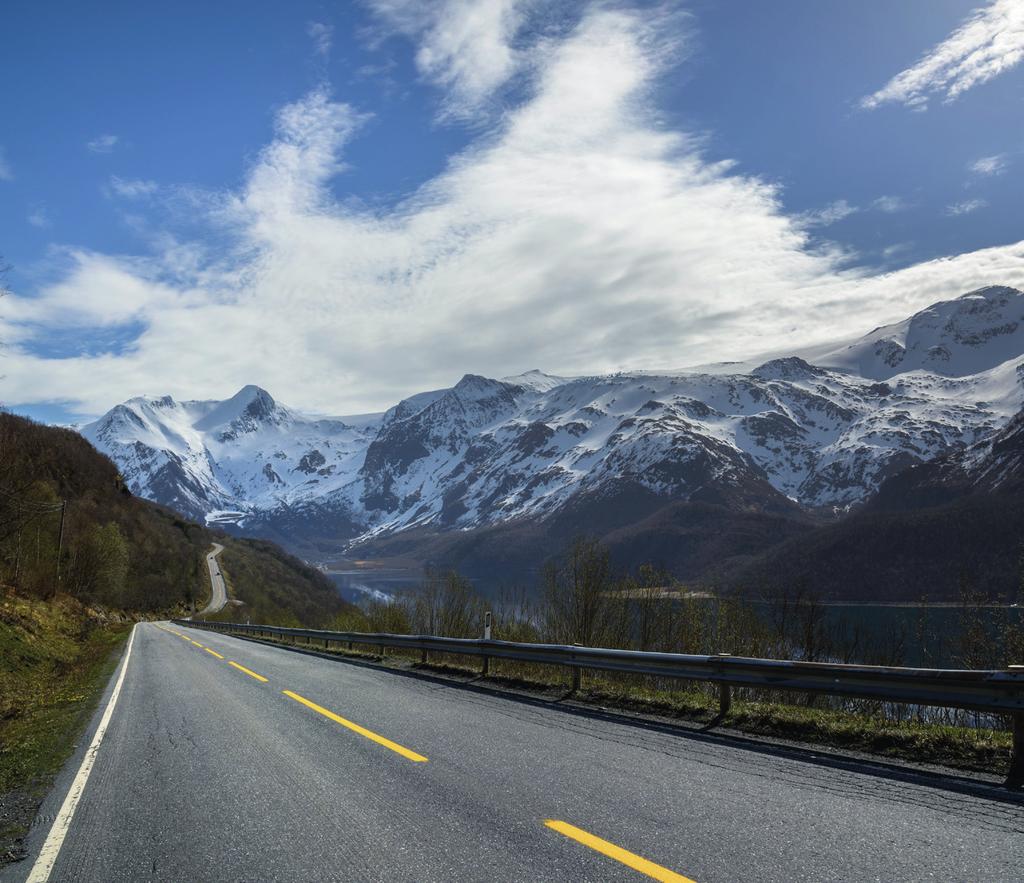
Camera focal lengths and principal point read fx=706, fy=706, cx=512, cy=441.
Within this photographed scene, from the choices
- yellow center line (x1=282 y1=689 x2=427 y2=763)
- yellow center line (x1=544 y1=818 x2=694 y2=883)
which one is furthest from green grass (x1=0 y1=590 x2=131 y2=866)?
yellow center line (x1=544 y1=818 x2=694 y2=883)

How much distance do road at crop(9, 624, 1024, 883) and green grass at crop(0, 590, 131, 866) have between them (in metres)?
0.33

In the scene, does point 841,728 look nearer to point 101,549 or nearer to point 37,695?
point 37,695

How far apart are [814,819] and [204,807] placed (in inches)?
199

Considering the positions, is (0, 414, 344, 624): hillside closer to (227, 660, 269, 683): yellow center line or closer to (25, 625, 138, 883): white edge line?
(227, 660, 269, 683): yellow center line

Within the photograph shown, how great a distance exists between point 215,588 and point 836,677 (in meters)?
120

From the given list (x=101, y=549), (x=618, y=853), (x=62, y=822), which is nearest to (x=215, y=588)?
(x=101, y=549)

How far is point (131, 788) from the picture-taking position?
7020 mm

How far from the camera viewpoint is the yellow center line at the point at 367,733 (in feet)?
25.1

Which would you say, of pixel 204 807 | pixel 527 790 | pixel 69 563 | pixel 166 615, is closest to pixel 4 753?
pixel 204 807

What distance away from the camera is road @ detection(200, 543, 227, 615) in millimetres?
98812

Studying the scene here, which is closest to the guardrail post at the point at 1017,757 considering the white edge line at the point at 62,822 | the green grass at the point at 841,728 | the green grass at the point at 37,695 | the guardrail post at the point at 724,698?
the green grass at the point at 841,728

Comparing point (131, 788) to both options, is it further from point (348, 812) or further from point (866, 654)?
point (866, 654)

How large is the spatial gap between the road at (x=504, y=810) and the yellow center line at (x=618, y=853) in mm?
16

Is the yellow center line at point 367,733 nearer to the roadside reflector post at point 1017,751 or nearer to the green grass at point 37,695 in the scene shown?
the green grass at point 37,695
